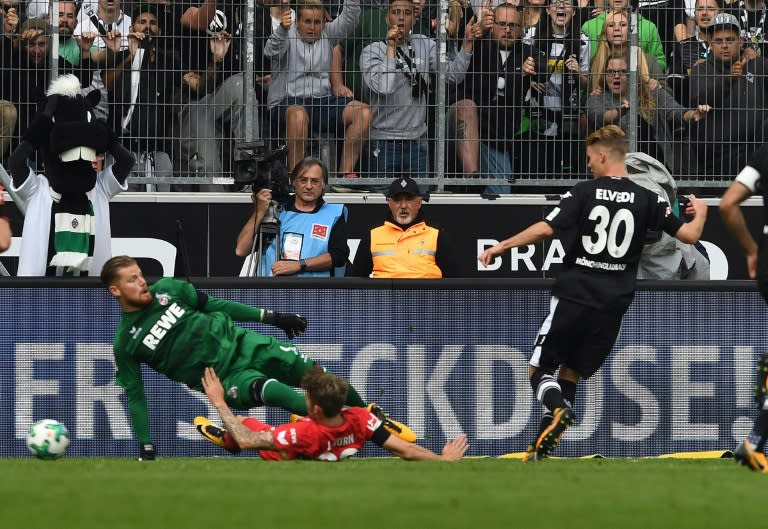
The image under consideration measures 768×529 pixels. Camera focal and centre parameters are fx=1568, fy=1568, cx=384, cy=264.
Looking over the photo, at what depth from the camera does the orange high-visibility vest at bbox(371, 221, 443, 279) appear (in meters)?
11.6

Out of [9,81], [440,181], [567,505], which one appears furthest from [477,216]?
[567,505]

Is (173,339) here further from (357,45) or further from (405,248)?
(357,45)

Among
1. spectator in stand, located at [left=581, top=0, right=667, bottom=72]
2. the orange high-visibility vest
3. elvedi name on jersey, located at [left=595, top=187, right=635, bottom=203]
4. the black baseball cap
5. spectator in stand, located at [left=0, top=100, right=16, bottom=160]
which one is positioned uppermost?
spectator in stand, located at [left=581, top=0, right=667, bottom=72]

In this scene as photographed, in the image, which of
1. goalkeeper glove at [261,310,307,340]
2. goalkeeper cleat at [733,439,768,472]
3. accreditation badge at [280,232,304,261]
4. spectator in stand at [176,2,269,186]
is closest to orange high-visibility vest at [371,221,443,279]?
accreditation badge at [280,232,304,261]

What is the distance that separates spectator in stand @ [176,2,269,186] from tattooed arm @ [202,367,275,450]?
294 cm

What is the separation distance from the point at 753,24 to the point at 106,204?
5.47m

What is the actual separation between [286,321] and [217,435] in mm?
877

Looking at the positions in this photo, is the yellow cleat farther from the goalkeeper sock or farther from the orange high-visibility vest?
the orange high-visibility vest

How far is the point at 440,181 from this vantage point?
42.9 feet

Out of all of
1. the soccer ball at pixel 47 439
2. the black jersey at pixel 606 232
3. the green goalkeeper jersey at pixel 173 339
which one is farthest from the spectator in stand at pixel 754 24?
the soccer ball at pixel 47 439

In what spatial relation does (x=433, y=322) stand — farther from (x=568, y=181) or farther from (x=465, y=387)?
(x=568, y=181)

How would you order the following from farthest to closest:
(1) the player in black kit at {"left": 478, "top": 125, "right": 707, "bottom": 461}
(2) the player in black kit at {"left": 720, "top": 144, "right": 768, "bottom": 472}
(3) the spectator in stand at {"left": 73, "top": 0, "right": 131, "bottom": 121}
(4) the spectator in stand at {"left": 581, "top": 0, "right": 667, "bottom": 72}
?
(4) the spectator in stand at {"left": 581, "top": 0, "right": 667, "bottom": 72}
(3) the spectator in stand at {"left": 73, "top": 0, "right": 131, "bottom": 121}
(1) the player in black kit at {"left": 478, "top": 125, "right": 707, "bottom": 461}
(2) the player in black kit at {"left": 720, "top": 144, "right": 768, "bottom": 472}

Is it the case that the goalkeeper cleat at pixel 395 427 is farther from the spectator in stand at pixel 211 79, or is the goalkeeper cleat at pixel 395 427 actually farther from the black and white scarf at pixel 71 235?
the spectator in stand at pixel 211 79

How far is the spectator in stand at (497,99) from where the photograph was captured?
42.1 ft
